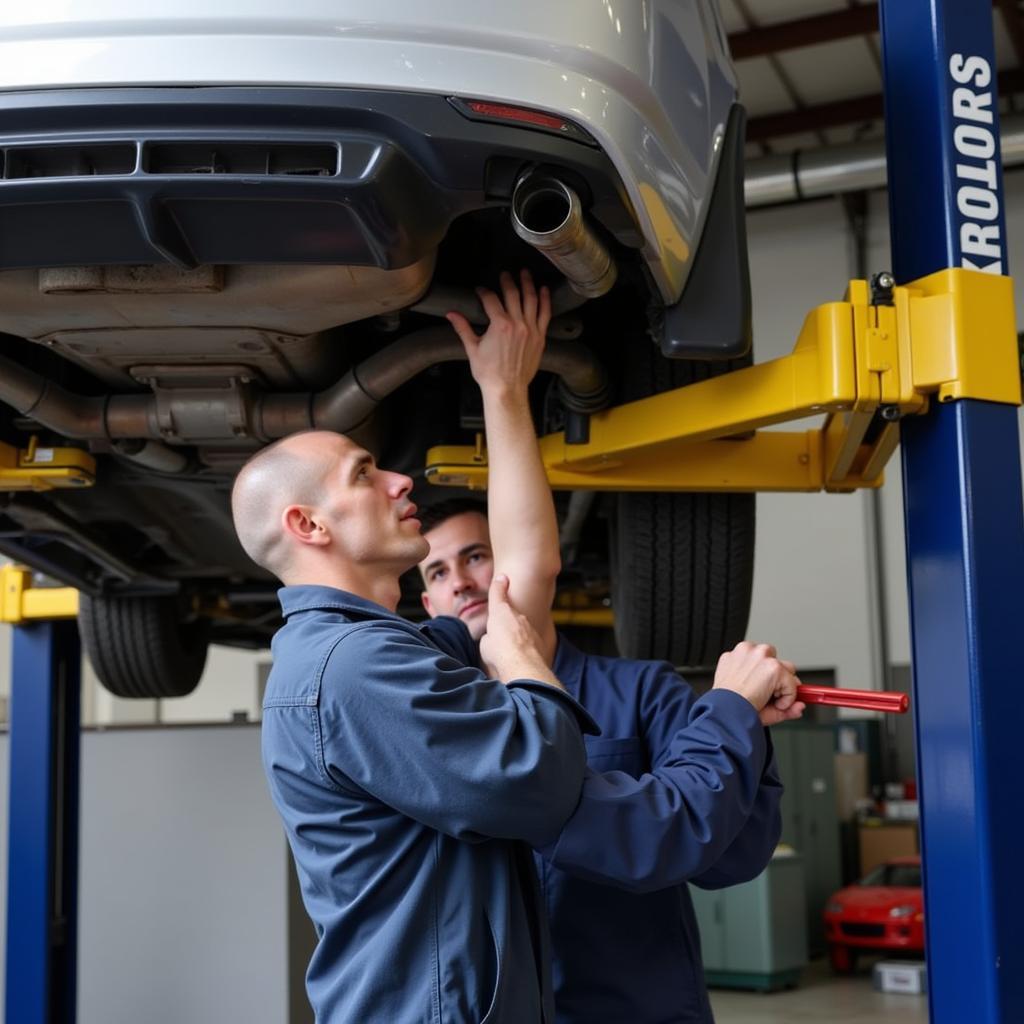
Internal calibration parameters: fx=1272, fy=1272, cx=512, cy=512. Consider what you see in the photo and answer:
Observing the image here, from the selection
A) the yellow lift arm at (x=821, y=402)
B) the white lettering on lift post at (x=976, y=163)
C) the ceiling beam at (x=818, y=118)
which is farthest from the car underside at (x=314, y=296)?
the ceiling beam at (x=818, y=118)

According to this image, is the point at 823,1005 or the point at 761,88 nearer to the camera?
the point at 823,1005

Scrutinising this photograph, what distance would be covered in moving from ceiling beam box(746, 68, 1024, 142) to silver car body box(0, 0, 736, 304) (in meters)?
11.0

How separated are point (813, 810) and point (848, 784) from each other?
1.11 metres

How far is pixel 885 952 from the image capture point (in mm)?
9195

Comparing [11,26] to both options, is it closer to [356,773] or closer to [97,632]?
[356,773]

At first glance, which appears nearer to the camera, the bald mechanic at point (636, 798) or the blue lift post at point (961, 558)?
the bald mechanic at point (636, 798)

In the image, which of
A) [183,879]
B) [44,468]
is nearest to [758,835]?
[44,468]

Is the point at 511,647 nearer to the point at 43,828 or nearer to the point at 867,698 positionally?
the point at 867,698

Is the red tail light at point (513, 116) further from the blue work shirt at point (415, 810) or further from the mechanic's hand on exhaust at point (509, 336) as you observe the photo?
the blue work shirt at point (415, 810)

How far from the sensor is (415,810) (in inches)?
53.9

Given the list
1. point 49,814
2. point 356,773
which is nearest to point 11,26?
point 356,773

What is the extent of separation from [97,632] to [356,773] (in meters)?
2.90

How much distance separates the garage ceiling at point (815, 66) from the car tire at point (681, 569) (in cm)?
811

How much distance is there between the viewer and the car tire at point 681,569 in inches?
107
